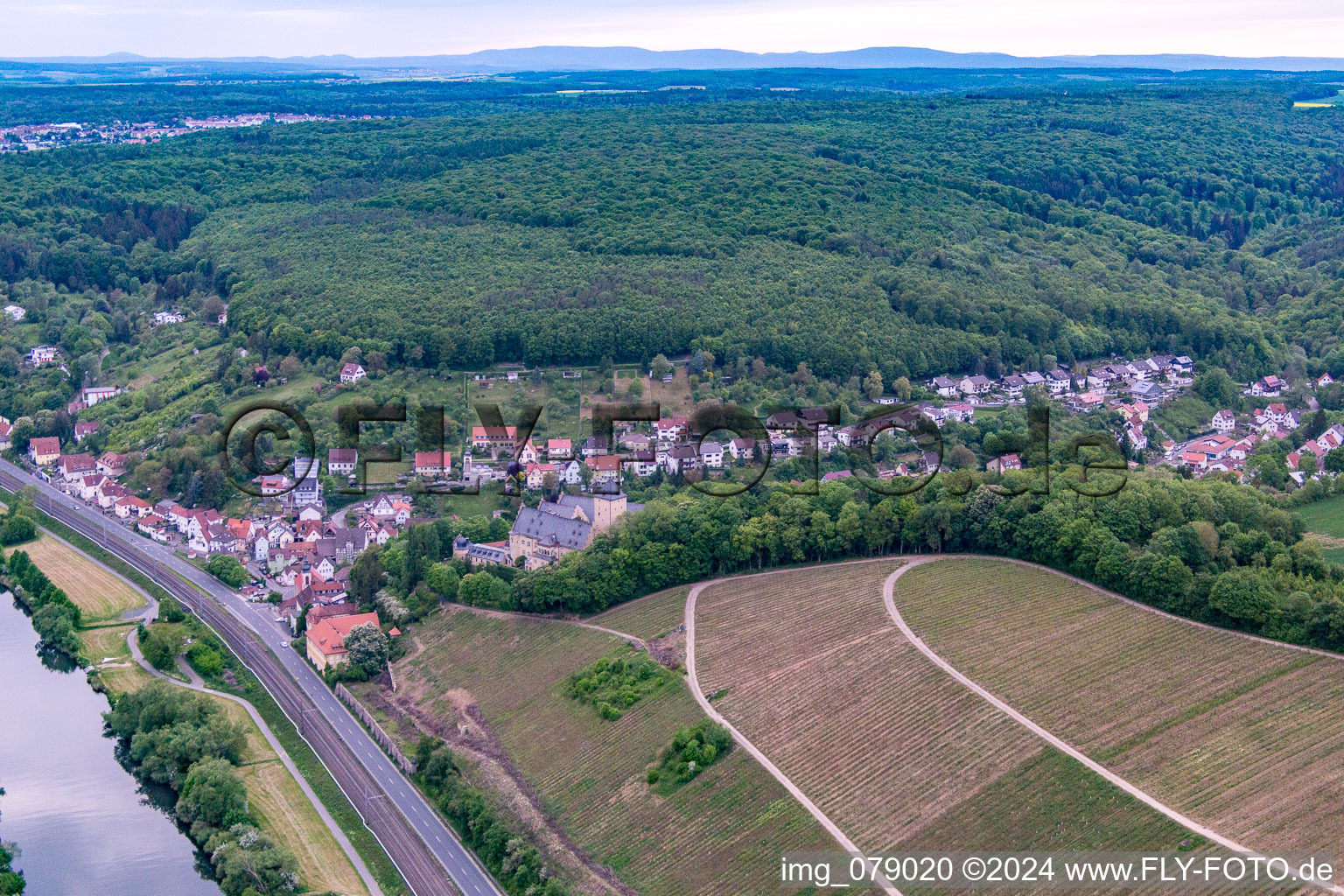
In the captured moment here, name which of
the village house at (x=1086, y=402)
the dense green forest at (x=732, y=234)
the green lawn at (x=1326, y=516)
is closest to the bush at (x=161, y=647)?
the dense green forest at (x=732, y=234)

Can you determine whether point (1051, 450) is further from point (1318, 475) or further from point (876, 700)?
point (876, 700)

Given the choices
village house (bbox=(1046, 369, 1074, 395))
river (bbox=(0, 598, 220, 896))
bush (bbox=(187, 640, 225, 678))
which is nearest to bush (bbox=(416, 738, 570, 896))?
river (bbox=(0, 598, 220, 896))

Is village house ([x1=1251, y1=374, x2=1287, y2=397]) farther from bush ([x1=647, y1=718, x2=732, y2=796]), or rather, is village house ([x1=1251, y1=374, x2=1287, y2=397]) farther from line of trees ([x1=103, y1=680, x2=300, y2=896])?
line of trees ([x1=103, y1=680, x2=300, y2=896])

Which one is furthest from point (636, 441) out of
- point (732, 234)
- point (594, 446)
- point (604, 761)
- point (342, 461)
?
point (732, 234)

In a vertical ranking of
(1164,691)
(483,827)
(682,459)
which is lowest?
(483,827)

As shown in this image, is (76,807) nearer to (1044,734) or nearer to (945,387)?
(1044,734)
